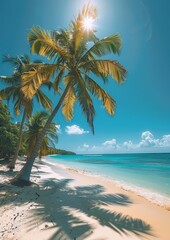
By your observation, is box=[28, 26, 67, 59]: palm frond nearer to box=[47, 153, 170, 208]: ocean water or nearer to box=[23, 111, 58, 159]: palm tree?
box=[47, 153, 170, 208]: ocean water

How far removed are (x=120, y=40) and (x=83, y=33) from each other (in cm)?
173

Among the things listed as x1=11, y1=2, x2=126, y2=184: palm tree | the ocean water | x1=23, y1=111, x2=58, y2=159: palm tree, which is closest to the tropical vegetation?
x1=11, y1=2, x2=126, y2=184: palm tree

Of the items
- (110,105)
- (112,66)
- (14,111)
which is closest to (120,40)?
(112,66)

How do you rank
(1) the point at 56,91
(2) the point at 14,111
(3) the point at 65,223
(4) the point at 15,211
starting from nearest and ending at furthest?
(3) the point at 65,223, (4) the point at 15,211, (1) the point at 56,91, (2) the point at 14,111

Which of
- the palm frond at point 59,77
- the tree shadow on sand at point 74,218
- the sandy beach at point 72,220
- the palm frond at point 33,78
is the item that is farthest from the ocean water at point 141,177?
the palm frond at point 33,78

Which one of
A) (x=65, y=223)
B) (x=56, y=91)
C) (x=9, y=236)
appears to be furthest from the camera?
(x=56, y=91)

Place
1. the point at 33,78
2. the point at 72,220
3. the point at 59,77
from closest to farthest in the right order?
the point at 72,220
the point at 33,78
the point at 59,77

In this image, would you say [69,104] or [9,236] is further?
[69,104]

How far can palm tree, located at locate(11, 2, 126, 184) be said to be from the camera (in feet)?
30.9

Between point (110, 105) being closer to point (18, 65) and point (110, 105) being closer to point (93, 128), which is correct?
point (93, 128)

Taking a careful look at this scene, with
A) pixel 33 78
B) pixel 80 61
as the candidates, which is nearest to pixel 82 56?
pixel 80 61

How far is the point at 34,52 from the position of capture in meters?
10.1

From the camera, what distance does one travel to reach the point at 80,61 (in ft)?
33.3

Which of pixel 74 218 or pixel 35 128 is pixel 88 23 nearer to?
pixel 74 218
